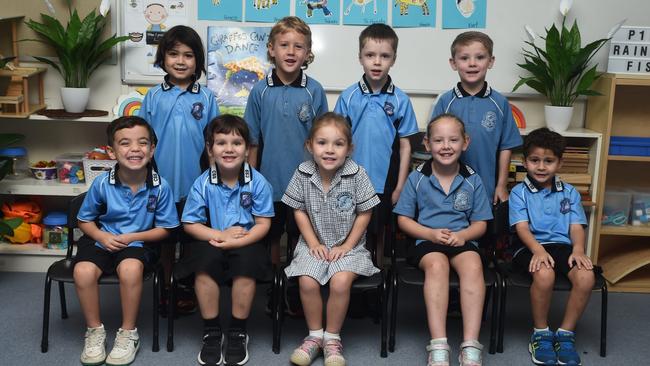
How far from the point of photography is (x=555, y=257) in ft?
10.0

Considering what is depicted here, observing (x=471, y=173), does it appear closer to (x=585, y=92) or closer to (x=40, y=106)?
(x=585, y=92)

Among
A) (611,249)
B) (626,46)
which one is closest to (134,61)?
(626,46)

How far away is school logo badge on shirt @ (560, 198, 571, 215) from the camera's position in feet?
10.2

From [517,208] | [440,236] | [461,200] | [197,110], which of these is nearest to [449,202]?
[461,200]

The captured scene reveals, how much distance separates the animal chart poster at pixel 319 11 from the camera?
12.9ft

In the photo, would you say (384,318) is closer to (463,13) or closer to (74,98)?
(463,13)

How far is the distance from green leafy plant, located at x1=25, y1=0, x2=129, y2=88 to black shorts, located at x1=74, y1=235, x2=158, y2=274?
125 cm

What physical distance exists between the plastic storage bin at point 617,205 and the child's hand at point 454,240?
137cm

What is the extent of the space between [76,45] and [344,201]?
175 cm

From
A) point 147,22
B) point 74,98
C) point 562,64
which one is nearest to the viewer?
point 562,64

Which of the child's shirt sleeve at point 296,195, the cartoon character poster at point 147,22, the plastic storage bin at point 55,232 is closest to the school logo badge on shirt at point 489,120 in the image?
the child's shirt sleeve at point 296,195

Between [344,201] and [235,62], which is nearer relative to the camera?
[344,201]

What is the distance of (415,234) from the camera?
306 centimetres

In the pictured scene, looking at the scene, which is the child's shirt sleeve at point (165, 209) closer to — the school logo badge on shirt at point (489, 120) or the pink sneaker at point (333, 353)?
the pink sneaker at point (333, 353)
